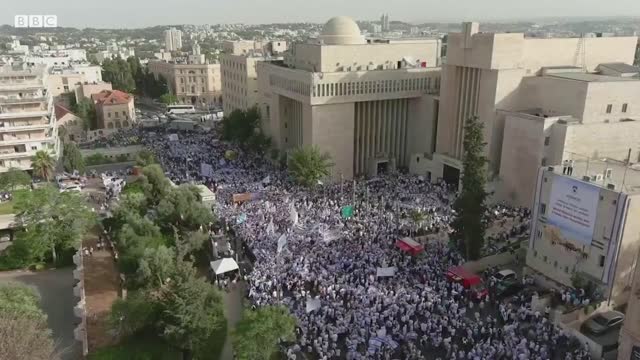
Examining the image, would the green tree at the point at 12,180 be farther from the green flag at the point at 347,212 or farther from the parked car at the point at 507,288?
the parked car at the point at 507,288

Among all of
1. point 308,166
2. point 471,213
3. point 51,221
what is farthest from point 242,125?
point 471,213

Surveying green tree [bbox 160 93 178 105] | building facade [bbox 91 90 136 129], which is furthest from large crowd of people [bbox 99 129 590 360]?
green tree [bbox 160 93 178 105]

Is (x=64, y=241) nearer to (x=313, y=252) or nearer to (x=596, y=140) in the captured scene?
(x=313, y=252)

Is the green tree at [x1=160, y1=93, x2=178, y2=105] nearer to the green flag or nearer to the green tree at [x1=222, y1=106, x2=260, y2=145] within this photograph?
the green tree at [x1=222, y1=106, x2=260, y2=145]

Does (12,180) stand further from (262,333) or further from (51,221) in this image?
(262,333)

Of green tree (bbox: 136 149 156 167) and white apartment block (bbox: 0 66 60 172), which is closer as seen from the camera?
green tree (bbox: 136 149 156 167)

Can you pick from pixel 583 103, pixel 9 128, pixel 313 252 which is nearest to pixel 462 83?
pixel 583 103
